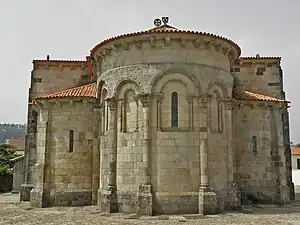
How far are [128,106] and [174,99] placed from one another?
192 centimetres

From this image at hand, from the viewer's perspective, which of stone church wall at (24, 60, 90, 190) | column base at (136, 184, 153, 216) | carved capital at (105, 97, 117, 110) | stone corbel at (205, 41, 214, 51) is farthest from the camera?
stone church wall at (24, 60, 90, 190)

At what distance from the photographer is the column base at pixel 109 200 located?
14148mm

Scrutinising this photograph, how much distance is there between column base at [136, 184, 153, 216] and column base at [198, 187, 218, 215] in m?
1.89

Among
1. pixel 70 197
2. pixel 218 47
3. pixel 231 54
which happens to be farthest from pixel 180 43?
pixel 70 197

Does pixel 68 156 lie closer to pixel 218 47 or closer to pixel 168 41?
pixel 168 41

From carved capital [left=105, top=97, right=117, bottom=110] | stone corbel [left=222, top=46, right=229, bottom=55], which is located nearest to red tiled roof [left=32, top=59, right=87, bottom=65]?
carved capital [left=105, top=97, right=117, bottom=110]

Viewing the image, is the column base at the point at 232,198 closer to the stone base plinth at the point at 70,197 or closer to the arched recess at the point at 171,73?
the arched recess at the point at 171,73

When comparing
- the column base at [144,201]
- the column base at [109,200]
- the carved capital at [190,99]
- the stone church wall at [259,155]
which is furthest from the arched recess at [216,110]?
the column base at [109,200]

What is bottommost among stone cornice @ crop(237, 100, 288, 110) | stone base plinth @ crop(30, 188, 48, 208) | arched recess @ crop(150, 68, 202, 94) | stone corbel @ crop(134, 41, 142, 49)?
stone base plinth @ crop(30, 188, 48, 208)

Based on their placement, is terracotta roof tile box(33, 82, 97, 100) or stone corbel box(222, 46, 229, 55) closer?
stone corbel box(222, 46, 229, 55)

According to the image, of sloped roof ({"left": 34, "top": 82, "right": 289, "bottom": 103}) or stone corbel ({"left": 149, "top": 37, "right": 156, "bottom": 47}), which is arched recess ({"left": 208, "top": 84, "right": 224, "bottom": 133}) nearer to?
sloped roof ({"left": 34, "top": 82, "right": 289, "bottom": 103})

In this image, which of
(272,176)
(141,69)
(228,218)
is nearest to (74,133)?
(141,69)

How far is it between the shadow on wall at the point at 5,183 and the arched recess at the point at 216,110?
21.5 metres

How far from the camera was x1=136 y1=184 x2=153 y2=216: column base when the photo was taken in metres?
13.3
